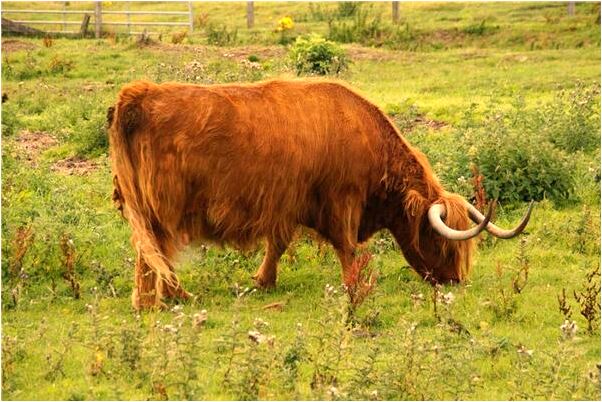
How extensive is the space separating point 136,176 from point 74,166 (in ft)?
16.5

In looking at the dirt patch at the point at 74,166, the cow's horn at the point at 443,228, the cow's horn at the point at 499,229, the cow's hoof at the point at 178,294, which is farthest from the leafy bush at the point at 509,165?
the dirt patch at the point at 74,166

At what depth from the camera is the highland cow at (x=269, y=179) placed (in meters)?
8.04

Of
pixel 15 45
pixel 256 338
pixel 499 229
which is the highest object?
pixel 256 338

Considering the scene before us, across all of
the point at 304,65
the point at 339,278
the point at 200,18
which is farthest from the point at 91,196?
the point at 200,18

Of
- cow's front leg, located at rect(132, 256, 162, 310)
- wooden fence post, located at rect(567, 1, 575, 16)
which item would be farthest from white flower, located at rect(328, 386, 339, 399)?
wooden fence post, located at rect(567, 1, 575, 16)

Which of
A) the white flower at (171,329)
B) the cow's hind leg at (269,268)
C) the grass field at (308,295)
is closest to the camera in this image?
the white flower at (171,329)

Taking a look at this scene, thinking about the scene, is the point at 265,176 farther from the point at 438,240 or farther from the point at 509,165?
the point at 509,165

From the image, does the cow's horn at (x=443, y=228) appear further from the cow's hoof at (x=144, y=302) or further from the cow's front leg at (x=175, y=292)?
the cow's hoof at (x=144, y=302)

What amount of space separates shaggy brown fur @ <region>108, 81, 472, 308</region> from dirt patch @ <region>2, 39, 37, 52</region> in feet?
43.7

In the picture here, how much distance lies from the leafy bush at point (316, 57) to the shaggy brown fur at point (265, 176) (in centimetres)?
856

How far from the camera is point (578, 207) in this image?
11.2m

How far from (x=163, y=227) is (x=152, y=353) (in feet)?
6.28

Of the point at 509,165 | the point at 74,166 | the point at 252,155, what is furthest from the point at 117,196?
the point at 74,166

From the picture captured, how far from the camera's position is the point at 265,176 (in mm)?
8227
